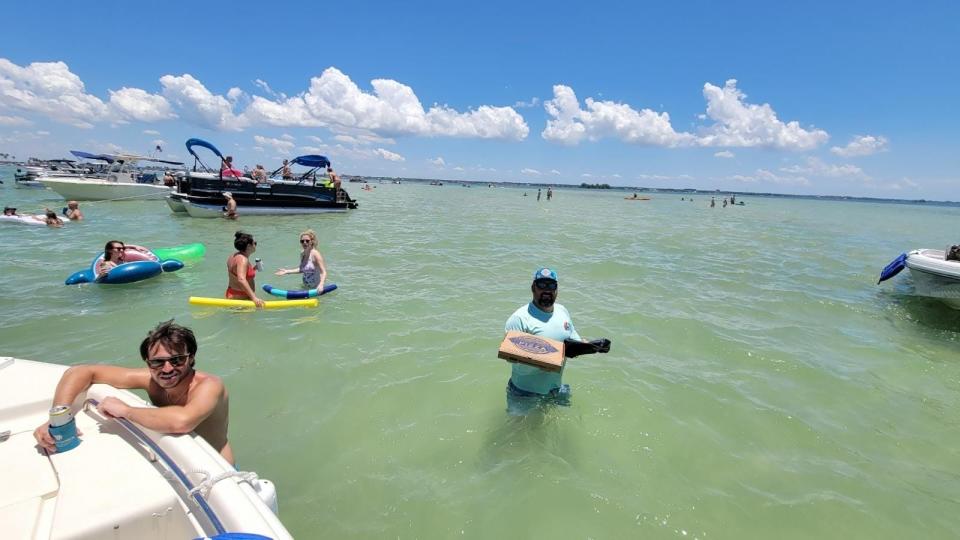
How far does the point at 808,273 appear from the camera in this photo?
46.3ft

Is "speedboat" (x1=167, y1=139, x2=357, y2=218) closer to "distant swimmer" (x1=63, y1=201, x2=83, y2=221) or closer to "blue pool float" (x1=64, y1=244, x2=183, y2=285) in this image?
"distant swimmer" (x1=63, y1=201, x2=83, y2=221)

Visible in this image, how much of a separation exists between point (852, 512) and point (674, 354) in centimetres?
333

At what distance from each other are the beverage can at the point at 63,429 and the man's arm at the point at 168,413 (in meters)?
0.20

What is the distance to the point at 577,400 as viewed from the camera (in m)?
5.39

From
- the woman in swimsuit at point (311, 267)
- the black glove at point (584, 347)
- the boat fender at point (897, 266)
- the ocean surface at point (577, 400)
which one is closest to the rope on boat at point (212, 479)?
the ocean surface at point (577, 400)

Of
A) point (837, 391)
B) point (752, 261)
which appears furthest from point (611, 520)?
point (752, 261)

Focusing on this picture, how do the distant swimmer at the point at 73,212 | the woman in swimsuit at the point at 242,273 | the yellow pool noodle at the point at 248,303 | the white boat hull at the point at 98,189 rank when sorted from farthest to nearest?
the white boat hull at the point at 98,189 < the distant swimmer at the point at 73,212 < the yellow pool noodle at the point at 248,303 < the woman in swimsuit at the point at 242,273

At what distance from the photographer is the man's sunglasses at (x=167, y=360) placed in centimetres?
278

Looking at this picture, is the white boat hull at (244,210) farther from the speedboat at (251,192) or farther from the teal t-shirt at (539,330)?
the teal t-shirt at (539,330)

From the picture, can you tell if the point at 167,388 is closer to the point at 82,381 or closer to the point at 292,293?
the point at 82,381

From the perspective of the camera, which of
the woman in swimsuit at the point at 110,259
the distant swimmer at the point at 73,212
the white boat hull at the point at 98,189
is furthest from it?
the white boat hull at the point at 98,189

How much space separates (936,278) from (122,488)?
46.6ft

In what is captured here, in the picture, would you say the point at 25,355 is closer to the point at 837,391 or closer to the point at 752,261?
the point at 837,391

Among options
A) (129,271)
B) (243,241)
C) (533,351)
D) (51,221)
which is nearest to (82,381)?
(533,351)
